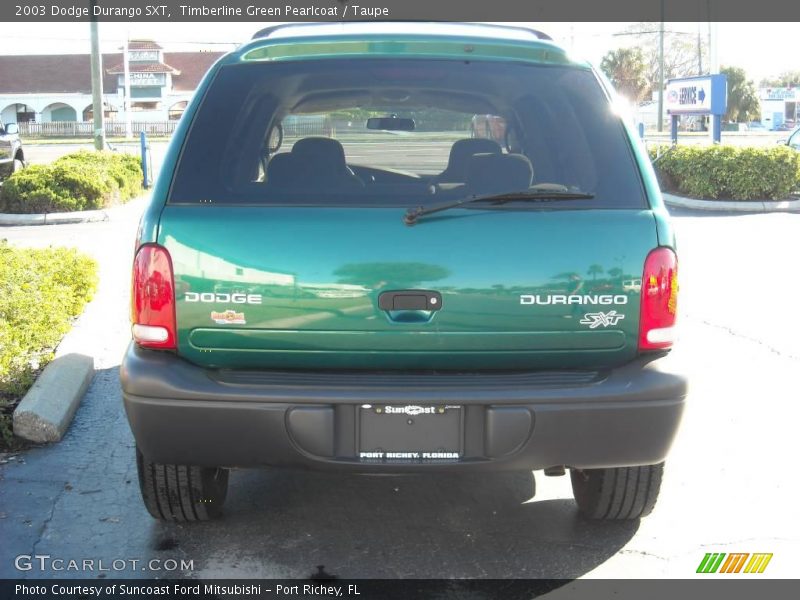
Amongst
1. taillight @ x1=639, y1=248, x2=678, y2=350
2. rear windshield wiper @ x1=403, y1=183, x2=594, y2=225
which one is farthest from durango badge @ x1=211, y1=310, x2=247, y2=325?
taillight @ x1=639, y1=248, x2=678, y2=350

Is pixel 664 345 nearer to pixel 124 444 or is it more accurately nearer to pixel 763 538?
pixel 763 538

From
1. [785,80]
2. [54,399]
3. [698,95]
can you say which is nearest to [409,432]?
[54,399]

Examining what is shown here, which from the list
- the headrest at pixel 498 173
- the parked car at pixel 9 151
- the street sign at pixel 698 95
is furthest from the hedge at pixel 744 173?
the headrest at pixel 498 173

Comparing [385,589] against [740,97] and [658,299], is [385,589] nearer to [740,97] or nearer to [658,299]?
[658,299]

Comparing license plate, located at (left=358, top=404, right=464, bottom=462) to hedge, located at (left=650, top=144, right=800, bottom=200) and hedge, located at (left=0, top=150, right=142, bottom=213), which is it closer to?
hedge, located at (left=0, top=150, right=142, bottom=213)

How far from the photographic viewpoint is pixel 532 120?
4.34 metres

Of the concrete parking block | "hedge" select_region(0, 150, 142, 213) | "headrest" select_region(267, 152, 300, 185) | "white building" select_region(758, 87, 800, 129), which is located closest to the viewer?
"headrest" select_region(267, 152, 300, 185)

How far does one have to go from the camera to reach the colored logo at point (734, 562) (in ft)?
12.5

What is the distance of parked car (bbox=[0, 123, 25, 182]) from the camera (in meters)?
19.9

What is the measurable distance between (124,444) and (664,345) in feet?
9.49

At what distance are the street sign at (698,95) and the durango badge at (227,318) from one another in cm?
1723

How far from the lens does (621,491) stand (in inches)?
156

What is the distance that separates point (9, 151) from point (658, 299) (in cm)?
1906

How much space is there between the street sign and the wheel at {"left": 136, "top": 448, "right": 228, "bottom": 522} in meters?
16.9
